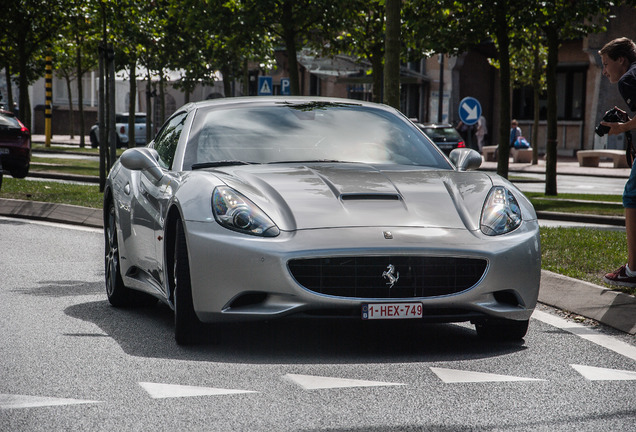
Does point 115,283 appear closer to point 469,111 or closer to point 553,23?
point 553,23

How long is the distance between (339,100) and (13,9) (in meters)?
20.9

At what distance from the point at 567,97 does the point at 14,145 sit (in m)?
34.6

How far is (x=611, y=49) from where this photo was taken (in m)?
8.02

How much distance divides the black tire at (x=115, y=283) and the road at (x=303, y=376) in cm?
12

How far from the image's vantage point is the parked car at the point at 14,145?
66.0 ft

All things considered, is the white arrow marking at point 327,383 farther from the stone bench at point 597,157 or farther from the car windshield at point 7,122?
the stone bench at point 597,157

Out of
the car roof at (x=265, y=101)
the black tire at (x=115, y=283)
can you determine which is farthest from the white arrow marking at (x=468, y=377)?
the black tire at (x=115, y=283)

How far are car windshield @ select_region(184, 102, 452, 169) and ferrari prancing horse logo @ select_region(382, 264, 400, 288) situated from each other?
128cm

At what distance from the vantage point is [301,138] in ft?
23.0

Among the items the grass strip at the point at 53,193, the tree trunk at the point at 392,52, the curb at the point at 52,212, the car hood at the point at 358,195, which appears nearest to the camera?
the car hood at the point at 358,195

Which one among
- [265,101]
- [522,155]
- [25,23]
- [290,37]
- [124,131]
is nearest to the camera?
[265,101]

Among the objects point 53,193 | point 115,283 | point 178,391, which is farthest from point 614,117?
point 53,193

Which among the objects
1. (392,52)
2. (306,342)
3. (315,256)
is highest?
(392,52)

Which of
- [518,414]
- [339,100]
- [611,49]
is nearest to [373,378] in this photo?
[518,414]
